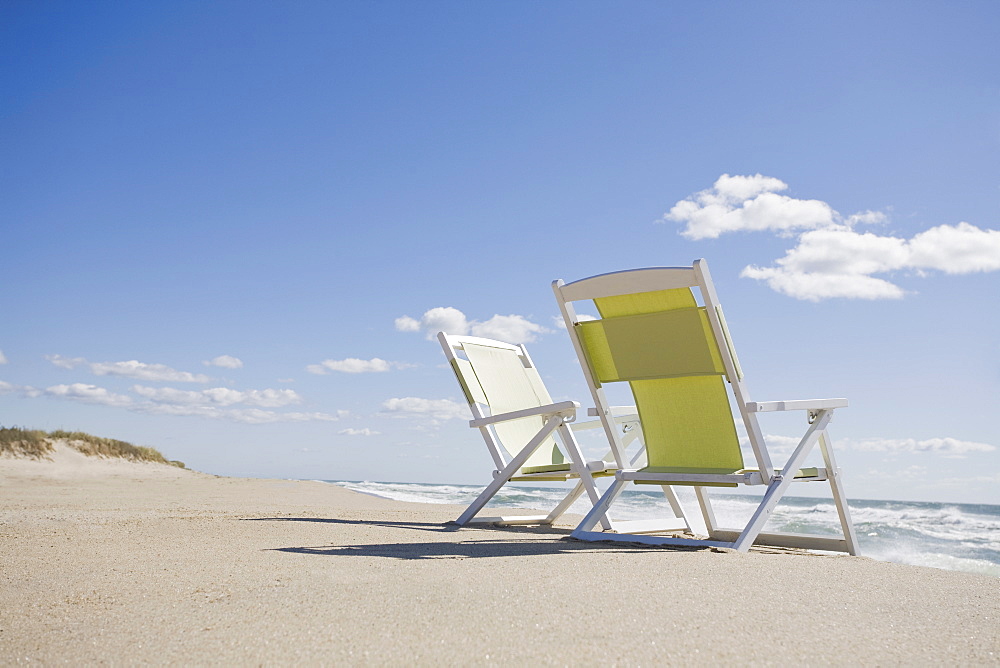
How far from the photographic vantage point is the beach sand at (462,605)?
1.88 meters

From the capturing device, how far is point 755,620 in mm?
2203

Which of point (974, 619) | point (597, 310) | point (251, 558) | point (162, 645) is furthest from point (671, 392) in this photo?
point (162, 645)

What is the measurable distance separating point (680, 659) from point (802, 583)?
1.26 m

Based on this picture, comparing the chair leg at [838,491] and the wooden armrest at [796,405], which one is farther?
the chair leg at [838,491]

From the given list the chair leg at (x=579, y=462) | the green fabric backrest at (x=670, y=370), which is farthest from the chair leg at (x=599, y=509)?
the chair leg at (x=579, y=462)

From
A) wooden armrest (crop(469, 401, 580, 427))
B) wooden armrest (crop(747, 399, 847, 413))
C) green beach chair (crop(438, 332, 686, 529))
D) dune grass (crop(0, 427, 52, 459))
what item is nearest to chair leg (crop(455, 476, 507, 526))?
green beach chair (crop(438, 332, 686, 529))

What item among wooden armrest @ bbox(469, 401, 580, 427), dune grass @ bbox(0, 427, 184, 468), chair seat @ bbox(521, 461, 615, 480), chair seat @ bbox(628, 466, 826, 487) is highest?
wooden armrest @ bbox(469, 401, 580, 427)

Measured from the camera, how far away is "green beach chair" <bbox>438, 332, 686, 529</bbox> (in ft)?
17.5

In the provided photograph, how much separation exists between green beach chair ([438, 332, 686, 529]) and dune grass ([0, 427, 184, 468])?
11611mm

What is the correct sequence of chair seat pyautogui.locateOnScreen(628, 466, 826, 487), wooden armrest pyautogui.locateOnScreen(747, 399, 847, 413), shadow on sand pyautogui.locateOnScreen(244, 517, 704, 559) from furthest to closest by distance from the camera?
chair seat pyautogui.locateOnScreen(628, 466, 826, 487)
wooden armrest pyautogui.locateOnScreen(747, 399, 847, 413)
shadow on sand pyautogui.locateOnScreen(244, 517, 704, 559)

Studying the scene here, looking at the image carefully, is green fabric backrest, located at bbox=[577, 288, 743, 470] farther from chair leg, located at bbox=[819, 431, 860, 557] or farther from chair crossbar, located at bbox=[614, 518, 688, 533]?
chair crossbar, located at bbox=[614, 518, 688, 533]

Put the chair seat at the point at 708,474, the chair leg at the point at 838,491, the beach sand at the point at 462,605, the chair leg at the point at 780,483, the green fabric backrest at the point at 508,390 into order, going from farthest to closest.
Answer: the green fabric backrest at the point at 508,390
the chair leg at the point at 838,491
the chair seat at the point at 708,474
the chair leg at the point at 780,483
the beach sand at the point at 462,605

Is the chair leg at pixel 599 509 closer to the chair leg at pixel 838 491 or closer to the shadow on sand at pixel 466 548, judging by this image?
the shadow on sand at pixel 466 548

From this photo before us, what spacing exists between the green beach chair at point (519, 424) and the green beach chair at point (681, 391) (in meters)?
0.36
